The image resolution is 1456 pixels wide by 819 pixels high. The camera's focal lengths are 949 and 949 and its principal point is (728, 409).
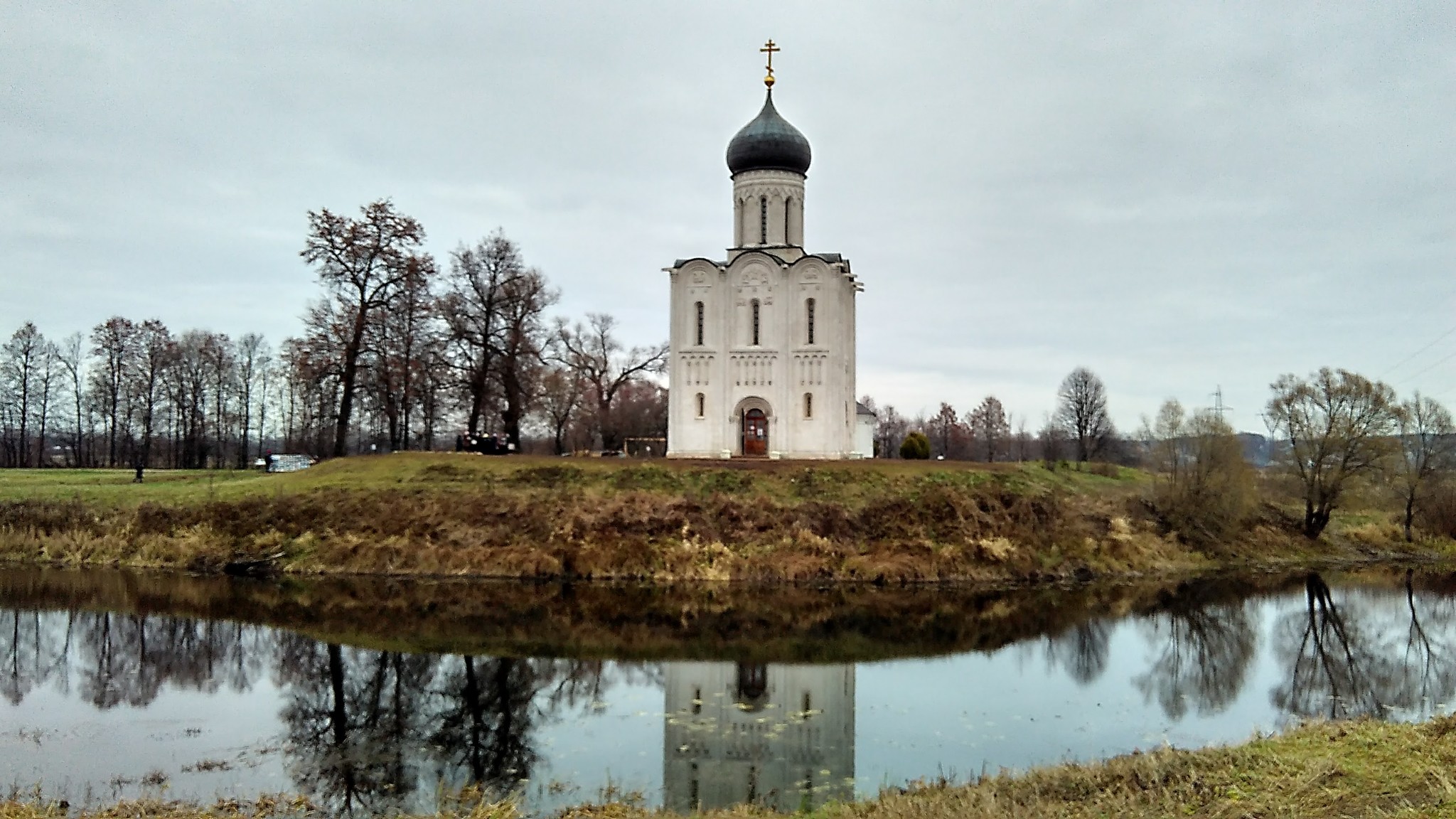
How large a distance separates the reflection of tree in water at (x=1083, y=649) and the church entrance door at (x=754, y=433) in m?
17.1

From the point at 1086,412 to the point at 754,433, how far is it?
133ft

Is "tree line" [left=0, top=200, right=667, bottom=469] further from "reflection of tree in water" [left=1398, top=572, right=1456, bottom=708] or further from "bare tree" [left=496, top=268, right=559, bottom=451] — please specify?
"reflection of tree in water" [left=1398, top=572, right=1456, bottom=708]

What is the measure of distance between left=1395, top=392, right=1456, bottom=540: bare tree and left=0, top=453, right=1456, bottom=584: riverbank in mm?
5658

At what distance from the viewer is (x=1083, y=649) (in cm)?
1875

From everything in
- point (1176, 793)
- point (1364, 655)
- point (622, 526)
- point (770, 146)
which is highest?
point (770, 146)

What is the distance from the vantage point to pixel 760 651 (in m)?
18.0

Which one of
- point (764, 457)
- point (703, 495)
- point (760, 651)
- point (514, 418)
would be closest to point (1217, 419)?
point (764, 457)

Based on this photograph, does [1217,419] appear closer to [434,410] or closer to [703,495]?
[703,495]

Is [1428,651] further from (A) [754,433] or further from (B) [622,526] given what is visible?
(A) [754,433]

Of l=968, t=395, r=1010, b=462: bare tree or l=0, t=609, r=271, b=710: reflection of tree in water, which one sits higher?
l=968, t=395, r=1010, b=462: bare tree

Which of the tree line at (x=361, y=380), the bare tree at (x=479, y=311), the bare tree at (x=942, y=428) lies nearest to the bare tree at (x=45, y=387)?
the tree line at (x=361, y=380)

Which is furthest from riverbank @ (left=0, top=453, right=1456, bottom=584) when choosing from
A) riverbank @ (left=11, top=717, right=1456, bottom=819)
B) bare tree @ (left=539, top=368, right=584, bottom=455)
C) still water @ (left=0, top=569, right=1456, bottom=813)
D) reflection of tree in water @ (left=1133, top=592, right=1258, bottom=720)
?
bare tree @ (left=539, top=368, right=584, bottom=455)

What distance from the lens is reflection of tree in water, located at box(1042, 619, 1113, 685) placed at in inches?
671

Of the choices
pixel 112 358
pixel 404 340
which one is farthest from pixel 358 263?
pixel 112 358
